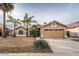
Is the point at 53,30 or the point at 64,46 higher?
the point at 53,30

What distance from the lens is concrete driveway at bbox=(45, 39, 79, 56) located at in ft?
25.3

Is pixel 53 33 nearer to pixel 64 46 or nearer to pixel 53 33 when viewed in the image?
pixel 53 33

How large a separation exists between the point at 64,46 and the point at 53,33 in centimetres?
28

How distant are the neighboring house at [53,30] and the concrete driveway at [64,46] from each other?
92mm

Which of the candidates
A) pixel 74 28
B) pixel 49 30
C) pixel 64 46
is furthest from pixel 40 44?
pixel 74 28

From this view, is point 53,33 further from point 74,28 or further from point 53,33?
point 74,28

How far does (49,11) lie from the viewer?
7.77m

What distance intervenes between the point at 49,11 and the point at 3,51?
3.12 feet

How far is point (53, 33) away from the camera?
785cm

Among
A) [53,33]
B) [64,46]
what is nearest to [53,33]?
[53,33]

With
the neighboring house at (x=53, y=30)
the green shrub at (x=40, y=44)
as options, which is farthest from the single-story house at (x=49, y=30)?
the green shrub at (x=40, y=44)

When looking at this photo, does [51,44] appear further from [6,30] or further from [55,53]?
[6,30]

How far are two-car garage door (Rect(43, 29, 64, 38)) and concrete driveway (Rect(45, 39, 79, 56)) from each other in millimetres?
73

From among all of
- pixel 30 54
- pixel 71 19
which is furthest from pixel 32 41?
pixel 71 19
